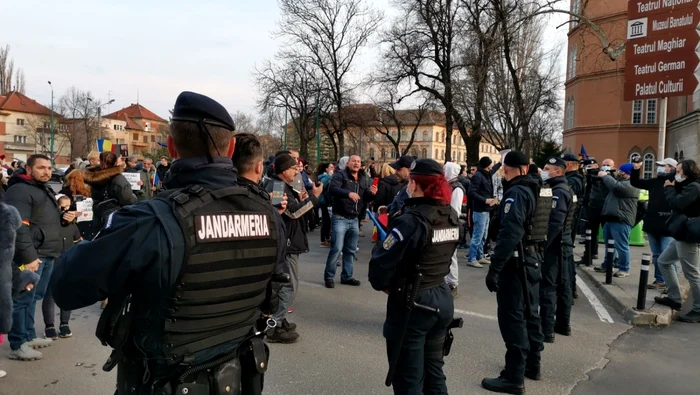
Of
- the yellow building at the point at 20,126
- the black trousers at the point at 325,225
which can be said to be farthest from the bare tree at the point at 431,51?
the yellow building at the point at 20,126

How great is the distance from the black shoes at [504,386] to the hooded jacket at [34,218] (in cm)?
436

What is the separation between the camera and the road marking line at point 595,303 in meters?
6.83

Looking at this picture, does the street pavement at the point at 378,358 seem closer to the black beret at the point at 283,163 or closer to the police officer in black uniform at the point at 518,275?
the police officer in black uniform at the point at 518,275

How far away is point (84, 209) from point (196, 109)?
168 inches

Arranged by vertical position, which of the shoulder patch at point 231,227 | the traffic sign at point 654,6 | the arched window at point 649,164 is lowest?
the shoulder patch at point 231,227

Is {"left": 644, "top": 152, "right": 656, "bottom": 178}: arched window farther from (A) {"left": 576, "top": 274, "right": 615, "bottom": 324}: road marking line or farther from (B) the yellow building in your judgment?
(B) the yellow building

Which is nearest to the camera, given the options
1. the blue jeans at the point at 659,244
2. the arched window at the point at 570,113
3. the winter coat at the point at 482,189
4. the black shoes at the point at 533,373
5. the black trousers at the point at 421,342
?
the black trousers at the point at 421,342

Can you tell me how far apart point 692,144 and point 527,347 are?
2727 cm

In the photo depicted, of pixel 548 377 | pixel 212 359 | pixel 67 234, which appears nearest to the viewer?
pixel 212 359

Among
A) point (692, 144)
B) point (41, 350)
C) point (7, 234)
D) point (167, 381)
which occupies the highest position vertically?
point (692, 144)

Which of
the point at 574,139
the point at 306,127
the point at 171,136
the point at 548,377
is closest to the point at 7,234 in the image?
the point at 171,136

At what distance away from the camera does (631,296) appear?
25.0 ft

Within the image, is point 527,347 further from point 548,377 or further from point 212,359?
point 212,359

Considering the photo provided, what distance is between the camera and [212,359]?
209 cm
